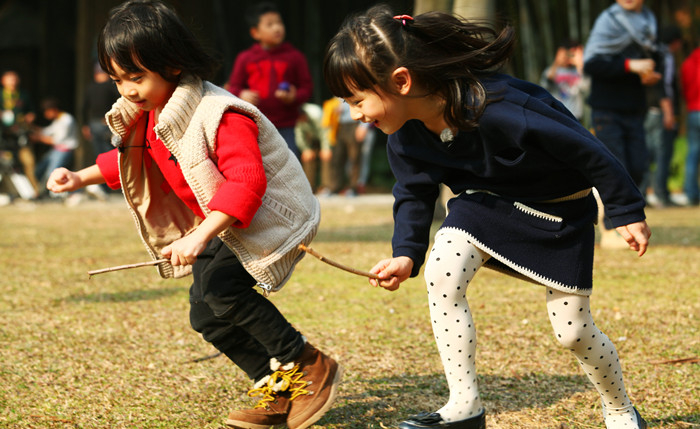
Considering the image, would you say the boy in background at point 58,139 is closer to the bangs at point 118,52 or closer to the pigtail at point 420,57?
the bangs at point 118,52

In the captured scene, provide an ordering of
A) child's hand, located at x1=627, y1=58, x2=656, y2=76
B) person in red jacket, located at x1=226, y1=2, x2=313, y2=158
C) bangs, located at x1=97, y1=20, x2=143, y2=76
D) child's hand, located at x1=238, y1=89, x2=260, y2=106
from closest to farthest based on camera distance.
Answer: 1. bangs, located at x1=97, y1=20, x2=143, y2=76
2. child's hand, located at x1=627, y1=58, x2=656, y2=76
3. child's hand, located at x1=238, y1=89, x2=260, y2=106
4. person in red jacket, located at x1=226, y1=2, x2=313, y2=158

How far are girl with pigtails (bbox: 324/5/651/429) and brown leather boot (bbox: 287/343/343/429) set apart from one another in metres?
0.36

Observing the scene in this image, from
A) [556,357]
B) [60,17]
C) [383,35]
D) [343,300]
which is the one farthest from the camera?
[60,17]

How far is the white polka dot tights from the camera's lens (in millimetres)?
2389

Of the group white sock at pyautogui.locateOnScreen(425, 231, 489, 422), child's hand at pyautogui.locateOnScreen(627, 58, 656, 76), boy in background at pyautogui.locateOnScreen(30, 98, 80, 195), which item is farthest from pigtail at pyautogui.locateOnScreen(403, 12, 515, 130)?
boy in background at pyautogui.locateOnScreen(30, 98, 80, 195)

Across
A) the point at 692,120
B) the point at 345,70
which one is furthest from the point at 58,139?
the point at 345,70

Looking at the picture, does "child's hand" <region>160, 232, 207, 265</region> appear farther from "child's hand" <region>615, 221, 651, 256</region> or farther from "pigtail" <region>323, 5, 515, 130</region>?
"child's hand" <region>615, 221, 651, 256</region>

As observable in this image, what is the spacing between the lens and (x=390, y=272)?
2.45 meters

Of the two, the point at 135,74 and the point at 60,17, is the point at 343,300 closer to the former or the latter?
the point at 135,74

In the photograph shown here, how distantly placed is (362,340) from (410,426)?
4.44ft

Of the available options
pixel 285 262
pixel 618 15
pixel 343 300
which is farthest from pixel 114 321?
pixel 618 15

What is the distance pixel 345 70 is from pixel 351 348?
5.17ft

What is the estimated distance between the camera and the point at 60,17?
50.8 feet

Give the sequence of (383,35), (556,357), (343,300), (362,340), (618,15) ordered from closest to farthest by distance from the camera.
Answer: (383,35) < (556,357) < (362,340) < (343,300) < (618,15)
